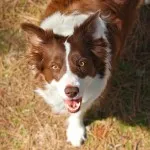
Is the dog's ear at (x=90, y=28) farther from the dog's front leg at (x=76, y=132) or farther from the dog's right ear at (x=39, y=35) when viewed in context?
the dog's front leg at (x=76, y=132)

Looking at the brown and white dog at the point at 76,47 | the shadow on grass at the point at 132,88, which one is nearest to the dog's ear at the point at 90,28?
the brown and white dog at the point at 76,47

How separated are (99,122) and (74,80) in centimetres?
110

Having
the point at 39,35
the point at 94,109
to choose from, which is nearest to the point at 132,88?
the point at 94,109

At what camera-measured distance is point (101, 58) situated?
293cm

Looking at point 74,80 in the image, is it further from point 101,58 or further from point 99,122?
point 99,122

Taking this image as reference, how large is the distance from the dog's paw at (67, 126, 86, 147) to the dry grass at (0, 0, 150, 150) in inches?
2.2

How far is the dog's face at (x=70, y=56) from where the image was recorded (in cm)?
274

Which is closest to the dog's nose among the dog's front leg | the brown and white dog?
the brown and white dog

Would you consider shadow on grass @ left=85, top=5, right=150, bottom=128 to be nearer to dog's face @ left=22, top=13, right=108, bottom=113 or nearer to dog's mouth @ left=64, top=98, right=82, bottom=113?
dog's mouth @ left=64, top=98, right=82, bottom=113

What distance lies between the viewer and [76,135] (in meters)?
3.66

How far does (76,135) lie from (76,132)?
27 mm

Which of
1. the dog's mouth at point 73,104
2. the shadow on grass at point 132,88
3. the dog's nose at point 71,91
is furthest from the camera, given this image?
the shadow on grass at point 132,88

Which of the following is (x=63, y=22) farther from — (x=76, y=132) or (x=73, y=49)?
(x=76, y=132)

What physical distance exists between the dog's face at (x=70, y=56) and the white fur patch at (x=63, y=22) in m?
0.12
